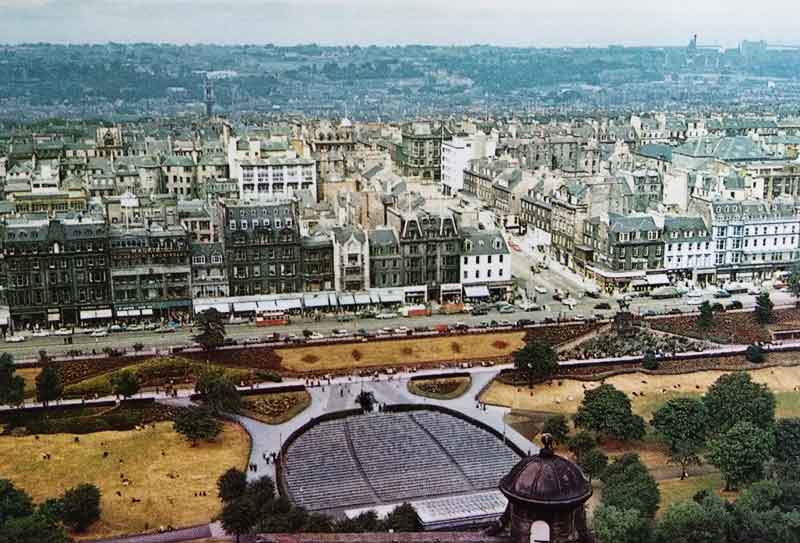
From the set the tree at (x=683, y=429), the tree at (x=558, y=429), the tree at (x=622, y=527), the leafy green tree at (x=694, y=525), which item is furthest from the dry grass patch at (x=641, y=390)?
the tree at (x=622, y=527)

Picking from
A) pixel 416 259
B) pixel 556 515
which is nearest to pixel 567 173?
pixel 416 259

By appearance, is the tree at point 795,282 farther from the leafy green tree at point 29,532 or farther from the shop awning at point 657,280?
the leafy green tree at point 29,532

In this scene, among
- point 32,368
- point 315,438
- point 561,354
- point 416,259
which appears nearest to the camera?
point 315,438

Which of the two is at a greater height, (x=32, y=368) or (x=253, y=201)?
(x=253, y=201)

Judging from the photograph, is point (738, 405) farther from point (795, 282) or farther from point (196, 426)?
point (795, 282)

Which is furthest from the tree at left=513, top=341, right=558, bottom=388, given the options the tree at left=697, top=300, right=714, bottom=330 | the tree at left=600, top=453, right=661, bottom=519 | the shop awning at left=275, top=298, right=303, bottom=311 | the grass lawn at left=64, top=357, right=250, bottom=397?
the shop awning at left=275, top=298, right=303, bottom=311

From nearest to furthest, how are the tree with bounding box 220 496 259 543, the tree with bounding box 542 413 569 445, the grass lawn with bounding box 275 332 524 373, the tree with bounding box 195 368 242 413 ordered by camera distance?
1. the tree with bounding box 220 496 259 543
2. the tree with bounding box 542 413 569 445
3. the tree with bounding box 195 368 242 413
4. the grass lawn with bounding box 275 332 524 373

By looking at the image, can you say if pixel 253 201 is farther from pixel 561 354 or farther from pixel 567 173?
pixel 567 173

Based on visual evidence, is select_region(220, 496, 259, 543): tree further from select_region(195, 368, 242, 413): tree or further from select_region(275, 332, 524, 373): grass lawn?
select_region(275, 332, 524, 373): grass lawn

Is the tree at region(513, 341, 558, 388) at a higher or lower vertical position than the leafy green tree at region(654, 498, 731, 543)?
lower
